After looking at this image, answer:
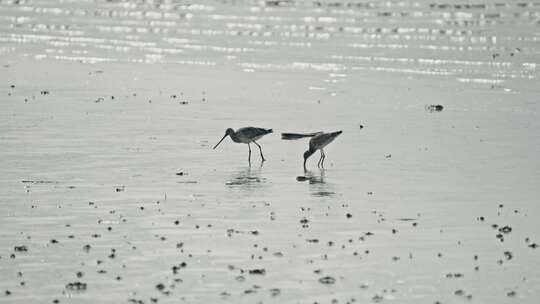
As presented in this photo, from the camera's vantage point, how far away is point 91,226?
62.2ft

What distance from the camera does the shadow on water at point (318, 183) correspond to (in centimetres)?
2200

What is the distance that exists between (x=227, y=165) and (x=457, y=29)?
101 ft

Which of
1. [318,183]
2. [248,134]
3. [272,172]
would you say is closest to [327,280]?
[318,183]

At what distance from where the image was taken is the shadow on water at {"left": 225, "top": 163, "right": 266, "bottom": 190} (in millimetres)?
22828

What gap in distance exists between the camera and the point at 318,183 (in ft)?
75.7

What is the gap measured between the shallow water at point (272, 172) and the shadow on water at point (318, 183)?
6 centimetres

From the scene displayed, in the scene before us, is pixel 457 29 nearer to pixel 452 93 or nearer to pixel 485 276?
pixel 452 93

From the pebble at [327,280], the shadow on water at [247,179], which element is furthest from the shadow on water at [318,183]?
the pebble at [327,280]

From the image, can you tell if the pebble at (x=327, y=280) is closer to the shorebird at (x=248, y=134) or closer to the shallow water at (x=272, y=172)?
the shallow water at (x=272, y=172)

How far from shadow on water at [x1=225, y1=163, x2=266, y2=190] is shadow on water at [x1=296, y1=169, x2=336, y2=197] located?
80 centimetres

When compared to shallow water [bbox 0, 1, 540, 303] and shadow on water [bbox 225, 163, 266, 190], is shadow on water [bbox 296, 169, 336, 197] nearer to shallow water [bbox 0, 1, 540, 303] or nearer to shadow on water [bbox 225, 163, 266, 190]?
shallow water [bbox 0, 1, 540, 303]

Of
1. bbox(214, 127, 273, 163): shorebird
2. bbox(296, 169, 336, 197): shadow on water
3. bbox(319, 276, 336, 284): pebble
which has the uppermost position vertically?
bbox(214, 127, 273, 163): shorebird

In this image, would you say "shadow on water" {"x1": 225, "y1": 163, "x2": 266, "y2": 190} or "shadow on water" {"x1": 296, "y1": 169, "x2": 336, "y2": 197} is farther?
"shadow on water" {"x1": 225, "y1": 163, "x2": 266, "y2": 190}

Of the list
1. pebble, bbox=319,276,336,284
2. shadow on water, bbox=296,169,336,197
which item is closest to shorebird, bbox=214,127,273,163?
shadow on water, bbox=296,169,336,197
